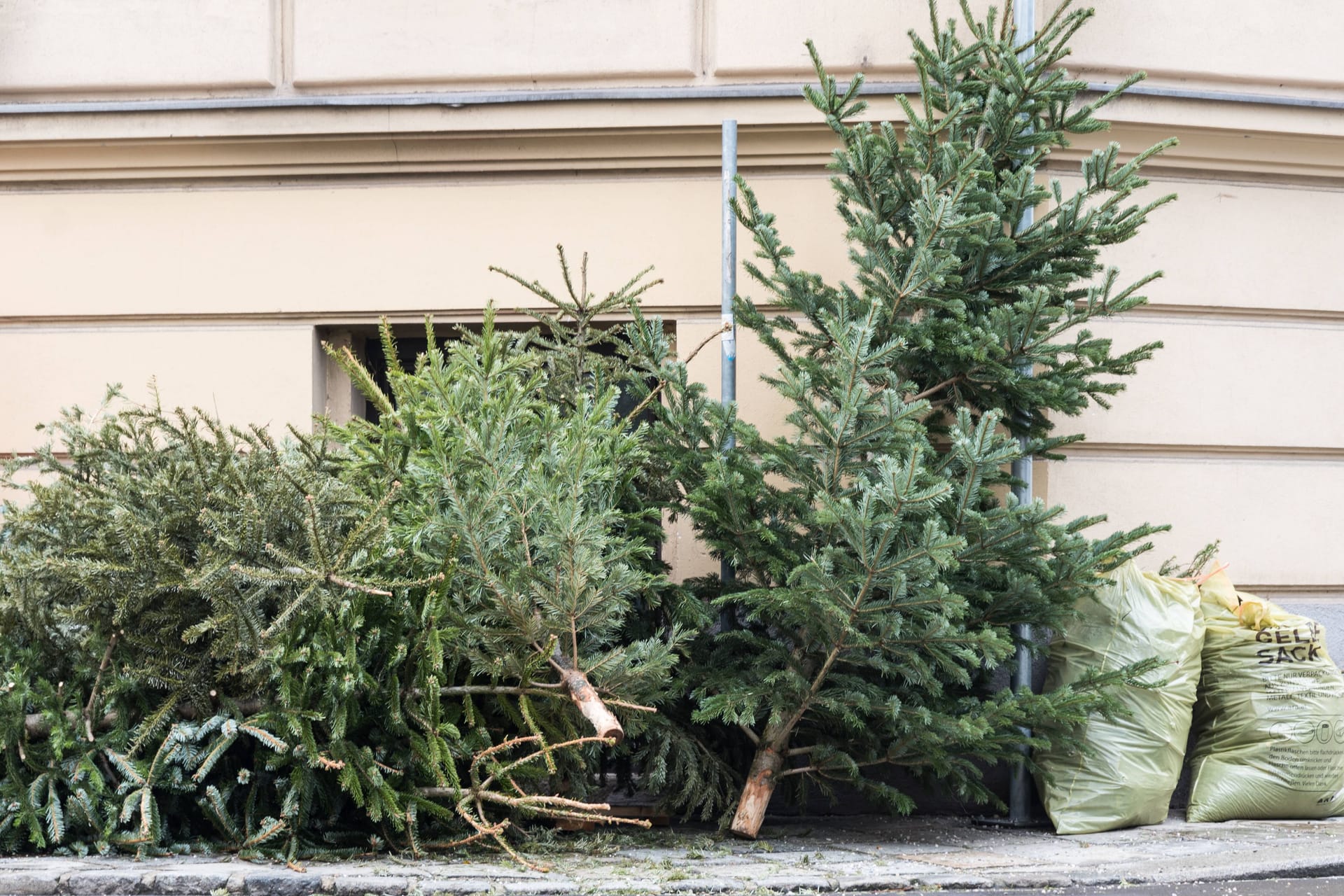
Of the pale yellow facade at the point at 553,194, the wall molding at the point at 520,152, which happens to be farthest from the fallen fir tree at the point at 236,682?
the wall molding at the point at 520,152

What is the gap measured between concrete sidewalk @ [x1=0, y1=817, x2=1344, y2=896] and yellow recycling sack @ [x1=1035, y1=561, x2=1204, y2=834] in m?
0.10

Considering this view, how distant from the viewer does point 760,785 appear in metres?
3.83

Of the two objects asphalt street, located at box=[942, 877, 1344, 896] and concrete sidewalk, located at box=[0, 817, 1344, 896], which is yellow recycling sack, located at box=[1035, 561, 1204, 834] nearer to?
concrete sidewalk, located at box=[0, 817, 1344, 896]

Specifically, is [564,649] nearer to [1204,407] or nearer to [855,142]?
[855,142]

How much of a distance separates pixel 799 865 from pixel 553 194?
304 centimetres

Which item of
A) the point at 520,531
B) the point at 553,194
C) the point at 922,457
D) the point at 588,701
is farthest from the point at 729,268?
the point at 588,701

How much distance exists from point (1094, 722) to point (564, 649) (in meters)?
2.07

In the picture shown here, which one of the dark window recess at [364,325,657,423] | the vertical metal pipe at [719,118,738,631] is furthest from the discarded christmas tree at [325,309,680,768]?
the dark window recess at [364,325,657,423]

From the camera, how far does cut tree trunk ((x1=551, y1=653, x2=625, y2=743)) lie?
3080 mm

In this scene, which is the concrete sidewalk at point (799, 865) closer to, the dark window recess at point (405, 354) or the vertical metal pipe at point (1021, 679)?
the vertical metal pipe at point (1021, 679)

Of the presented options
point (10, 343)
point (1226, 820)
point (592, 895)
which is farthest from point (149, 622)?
point (1226, 820)

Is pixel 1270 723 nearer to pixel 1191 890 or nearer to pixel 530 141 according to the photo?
pixel 1191 890

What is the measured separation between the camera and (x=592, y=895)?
9.36ft

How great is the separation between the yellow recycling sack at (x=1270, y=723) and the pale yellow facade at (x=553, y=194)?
26.0 inches
